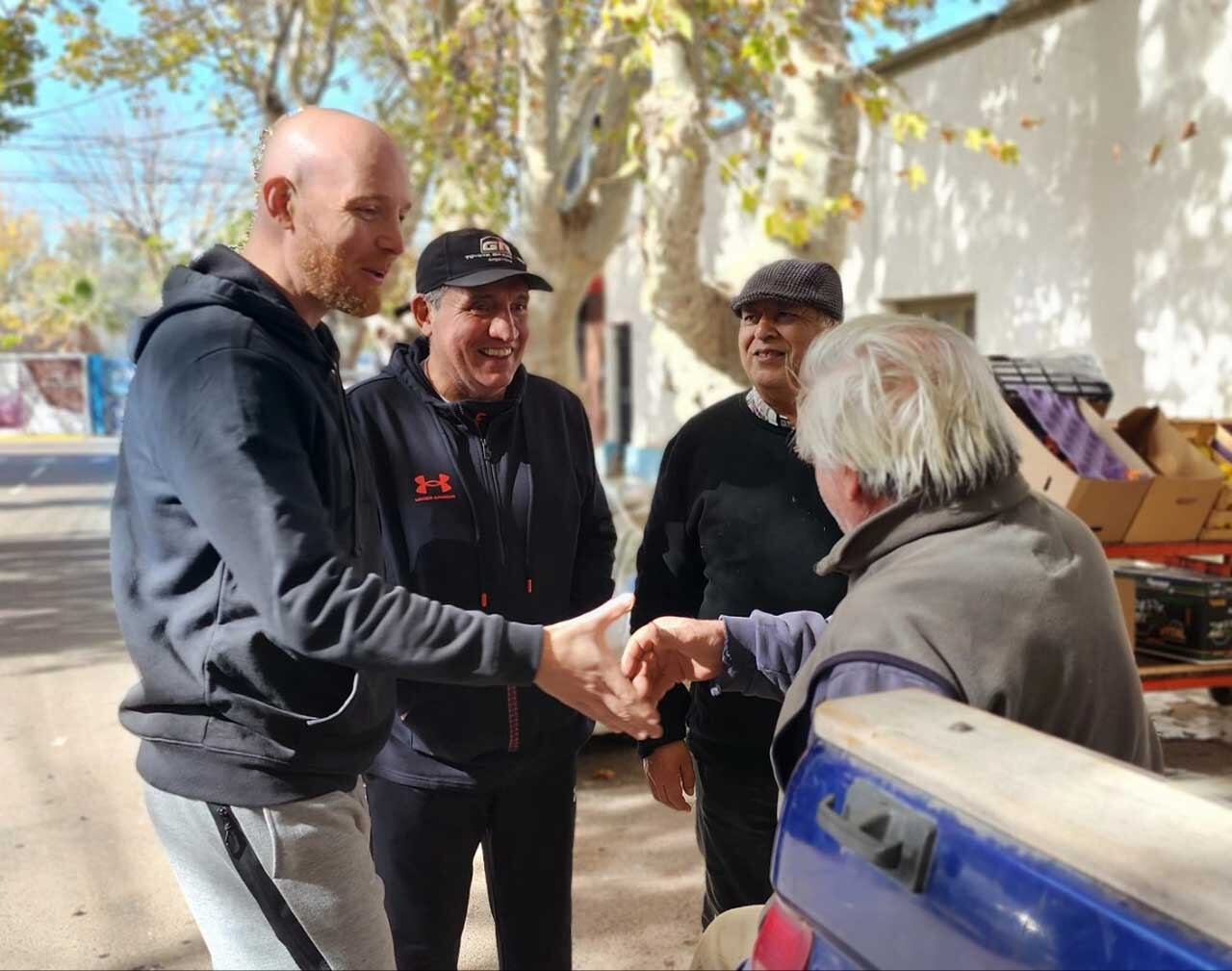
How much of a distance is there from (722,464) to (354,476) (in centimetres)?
111

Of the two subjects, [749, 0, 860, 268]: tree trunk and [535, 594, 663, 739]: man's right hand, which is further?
[749, 0, 860, 268]: tree trunk

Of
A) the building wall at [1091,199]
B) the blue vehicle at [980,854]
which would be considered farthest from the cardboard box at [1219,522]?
the blue vehicle at [980,854]

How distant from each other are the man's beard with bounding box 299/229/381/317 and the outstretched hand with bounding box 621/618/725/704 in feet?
2.98

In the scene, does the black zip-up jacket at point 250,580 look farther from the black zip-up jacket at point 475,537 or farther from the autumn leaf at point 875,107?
the autumn leaf at point 875,107

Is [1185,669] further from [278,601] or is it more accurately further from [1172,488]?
[278,601]

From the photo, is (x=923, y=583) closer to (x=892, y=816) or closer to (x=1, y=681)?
(x=892, y=816)

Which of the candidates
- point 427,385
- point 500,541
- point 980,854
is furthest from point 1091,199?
point 980,854

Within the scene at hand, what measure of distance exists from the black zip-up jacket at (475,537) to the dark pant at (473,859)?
0.21ft

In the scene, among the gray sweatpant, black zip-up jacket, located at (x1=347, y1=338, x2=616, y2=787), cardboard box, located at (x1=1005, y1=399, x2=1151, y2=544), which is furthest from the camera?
cardboard box, located at (x1=1005, y1=399, x2=1151, y2=544)

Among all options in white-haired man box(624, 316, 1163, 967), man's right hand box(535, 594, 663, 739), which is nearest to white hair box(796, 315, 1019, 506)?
white-haired man box(624, 316, 1163, 967)

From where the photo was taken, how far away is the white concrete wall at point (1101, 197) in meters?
7.65

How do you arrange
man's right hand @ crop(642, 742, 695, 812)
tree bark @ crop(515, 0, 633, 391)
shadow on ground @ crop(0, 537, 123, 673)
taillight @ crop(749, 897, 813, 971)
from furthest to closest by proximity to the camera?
tree bark @ crop(515, 0, 633, 391) → shadow on ground @ crop(0, 537, 123, 673) → man's right hand @ crop(642, 742, 695, 812) → taillight @ crop(749, 897, 813, 971)

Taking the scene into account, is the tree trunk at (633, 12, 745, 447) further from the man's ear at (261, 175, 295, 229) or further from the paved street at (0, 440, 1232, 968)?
the man's ear at (261, 175, 295, 229)

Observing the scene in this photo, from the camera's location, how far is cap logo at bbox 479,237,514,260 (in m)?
2.86
